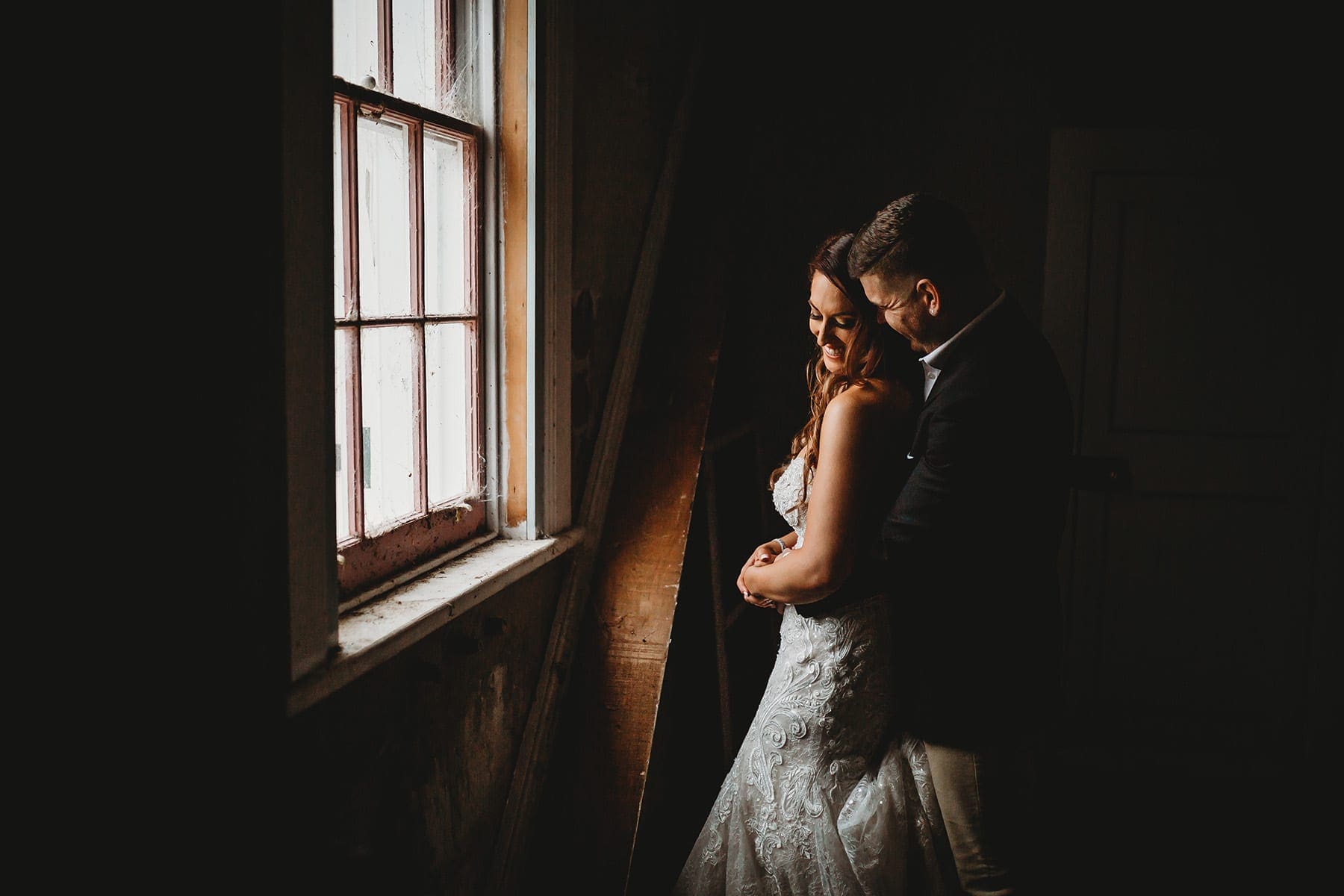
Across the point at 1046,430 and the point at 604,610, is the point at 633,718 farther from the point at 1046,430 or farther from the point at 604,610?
the point at 1046,430

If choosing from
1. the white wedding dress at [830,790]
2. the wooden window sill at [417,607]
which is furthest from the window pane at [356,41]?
the white wedding dress at [830,790]

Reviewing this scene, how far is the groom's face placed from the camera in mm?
2031

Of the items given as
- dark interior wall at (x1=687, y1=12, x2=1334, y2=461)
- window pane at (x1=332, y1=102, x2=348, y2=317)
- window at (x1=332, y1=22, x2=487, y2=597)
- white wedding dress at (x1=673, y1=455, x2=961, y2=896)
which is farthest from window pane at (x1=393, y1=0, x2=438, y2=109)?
dark interior wall at (x1=687, y1=12, x2=1334, y2=461)

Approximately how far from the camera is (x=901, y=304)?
205 cm

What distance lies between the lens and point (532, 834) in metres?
2.51

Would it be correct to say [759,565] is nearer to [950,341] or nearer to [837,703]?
[837,703]

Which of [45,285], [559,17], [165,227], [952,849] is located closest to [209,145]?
[165,227]

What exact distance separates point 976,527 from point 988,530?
0.9 inches

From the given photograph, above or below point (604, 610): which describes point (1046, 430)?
above

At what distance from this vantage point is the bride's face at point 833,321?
86.7 inches

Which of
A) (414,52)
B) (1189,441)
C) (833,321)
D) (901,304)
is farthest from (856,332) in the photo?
(1189,441)

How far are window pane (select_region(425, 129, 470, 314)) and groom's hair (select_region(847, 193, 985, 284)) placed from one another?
0.88 metres

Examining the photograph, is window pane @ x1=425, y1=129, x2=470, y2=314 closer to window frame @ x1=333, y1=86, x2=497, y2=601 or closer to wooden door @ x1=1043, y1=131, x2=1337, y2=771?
window frame @ x1=333, y1=86, x2=497, y2=601

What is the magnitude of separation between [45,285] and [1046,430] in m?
1.63
